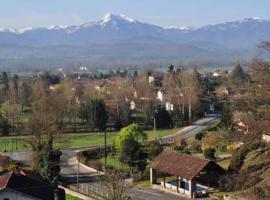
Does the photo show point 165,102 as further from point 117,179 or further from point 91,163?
point 117,179

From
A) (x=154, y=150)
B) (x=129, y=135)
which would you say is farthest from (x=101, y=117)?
(x=154, y=150)

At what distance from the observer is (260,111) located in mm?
12383

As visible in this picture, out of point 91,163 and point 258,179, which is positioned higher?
point 258,179

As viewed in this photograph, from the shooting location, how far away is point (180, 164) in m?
28.7

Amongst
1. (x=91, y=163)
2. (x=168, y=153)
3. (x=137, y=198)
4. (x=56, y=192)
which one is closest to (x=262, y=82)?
(x=56, y=192)

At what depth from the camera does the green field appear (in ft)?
149

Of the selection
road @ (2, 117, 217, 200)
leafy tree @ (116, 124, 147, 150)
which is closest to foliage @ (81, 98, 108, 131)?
road @ (2, 117, 217, 200)

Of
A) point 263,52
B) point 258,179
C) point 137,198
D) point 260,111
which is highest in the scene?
point 263,52

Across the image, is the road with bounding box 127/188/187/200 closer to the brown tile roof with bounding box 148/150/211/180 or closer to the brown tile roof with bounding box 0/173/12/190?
the brown tile roof with bounding box 148/150/211/180

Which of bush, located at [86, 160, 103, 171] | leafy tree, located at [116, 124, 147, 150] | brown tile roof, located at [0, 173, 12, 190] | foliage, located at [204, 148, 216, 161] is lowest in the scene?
bush, located at [86, 160, 103, 171]

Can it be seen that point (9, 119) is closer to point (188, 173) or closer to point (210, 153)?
point (210, 153)

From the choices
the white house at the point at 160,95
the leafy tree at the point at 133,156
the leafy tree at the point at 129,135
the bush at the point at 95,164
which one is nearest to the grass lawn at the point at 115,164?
the bush at the point at 95,164

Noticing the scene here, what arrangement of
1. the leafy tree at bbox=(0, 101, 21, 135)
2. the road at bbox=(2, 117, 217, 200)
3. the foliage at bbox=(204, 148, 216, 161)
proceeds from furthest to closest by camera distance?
1. the leafy tree at bbox=(0, 101, 21, 135)
2. the foliage at bbox=(204, 148, 216, 161)
3. the road at bbox=(2, 117, 217, 200)

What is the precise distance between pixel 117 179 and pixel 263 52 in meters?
10.3
